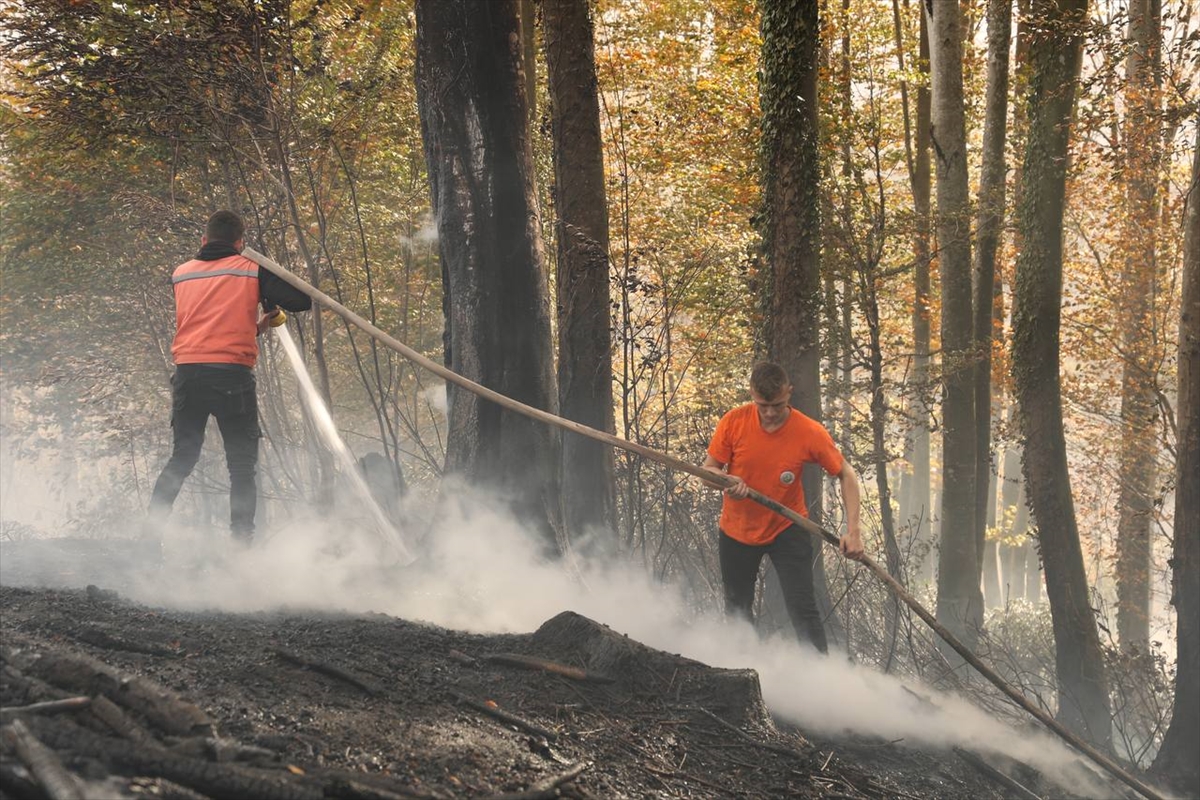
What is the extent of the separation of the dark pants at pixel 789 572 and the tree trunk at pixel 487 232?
48.7 inches

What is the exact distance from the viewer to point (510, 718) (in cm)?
407

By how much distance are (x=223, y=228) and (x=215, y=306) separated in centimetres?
50

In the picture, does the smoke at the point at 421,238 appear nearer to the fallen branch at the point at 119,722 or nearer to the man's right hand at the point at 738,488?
the man's right hand at the point at 738,488

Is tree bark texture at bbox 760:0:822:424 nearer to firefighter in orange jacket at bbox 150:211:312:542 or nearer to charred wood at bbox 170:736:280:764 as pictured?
firefighter in orange jacket at bbox 150:211:312:542

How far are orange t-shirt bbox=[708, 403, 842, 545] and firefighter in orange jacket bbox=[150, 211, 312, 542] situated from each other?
2776 millimetres

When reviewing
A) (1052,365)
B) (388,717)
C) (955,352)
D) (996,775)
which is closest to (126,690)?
(388,717)

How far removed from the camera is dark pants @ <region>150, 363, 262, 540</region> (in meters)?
6.58

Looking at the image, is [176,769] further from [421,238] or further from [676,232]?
[676,232]

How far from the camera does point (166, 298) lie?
19.8 metres

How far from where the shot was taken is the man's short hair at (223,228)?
6559mm

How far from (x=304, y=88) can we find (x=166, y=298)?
8.87 metres

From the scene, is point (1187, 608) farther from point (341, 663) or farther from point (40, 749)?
point (40, 749)

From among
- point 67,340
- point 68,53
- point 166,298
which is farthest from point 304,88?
point 67,340

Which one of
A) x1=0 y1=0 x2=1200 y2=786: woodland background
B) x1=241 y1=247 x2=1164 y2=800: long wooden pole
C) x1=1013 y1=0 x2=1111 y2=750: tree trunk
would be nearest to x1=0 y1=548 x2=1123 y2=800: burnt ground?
x1=241 y1=247 x2=1164 y2=800: long wooden pole
